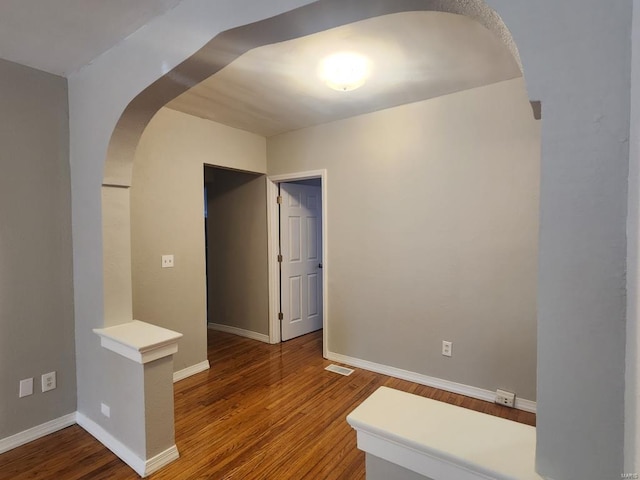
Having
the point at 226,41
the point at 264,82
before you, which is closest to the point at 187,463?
the point at 226,41

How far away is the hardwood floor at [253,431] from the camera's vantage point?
183 cm

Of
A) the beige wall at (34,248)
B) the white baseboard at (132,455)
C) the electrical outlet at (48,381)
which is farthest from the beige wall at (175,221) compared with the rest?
the white baseboard at (132,455)

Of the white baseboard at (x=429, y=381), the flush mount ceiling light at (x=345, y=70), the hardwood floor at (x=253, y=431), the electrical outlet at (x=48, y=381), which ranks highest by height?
the flush mount ceiling light at (x=345, y=70)

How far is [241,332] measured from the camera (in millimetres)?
4141

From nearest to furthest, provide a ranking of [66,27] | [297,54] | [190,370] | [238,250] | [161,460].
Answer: [66,27] → [161,460] → [297,54] → [190,370] → [238,250]

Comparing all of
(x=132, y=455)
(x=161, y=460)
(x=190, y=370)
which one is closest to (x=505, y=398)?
(x=161, y=460)

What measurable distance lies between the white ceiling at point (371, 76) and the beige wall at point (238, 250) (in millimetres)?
1019

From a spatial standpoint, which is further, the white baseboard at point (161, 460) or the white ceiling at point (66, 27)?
the white baseboard at point (161, 460)

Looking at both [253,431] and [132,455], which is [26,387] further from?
[253,431]

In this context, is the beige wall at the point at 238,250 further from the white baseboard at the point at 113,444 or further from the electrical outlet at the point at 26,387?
the electrical outlet at the point at 26,387

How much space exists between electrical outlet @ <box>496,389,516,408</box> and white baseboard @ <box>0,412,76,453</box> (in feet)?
10.1

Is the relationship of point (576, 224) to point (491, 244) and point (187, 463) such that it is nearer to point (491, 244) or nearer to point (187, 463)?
point (491, 244)

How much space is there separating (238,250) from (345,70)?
2.62 meters

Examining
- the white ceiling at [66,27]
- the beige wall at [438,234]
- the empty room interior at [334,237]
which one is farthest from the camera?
the beige wall at [438,234]
